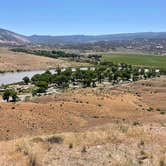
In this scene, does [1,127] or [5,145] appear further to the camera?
[1,127]

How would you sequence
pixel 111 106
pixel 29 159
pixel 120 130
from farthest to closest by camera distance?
pixel 111 106 → pixel 120 130 → pixel 29 159

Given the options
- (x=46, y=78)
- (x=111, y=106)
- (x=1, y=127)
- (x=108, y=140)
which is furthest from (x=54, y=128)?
(x=46, y=78)

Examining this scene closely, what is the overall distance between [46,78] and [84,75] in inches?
582

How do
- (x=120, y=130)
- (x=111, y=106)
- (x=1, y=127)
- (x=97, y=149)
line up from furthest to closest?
(x=111, y=106) < (x=1, y=127) < (x=120, y=130) < (x=97, y=149)

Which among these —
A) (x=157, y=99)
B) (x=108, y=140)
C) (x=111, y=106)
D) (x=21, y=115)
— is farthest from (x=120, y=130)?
(x=157, y=99)

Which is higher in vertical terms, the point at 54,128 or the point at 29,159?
the point at 29,159

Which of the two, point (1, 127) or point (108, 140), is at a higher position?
point (108, 140)

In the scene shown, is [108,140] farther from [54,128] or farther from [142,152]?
[54,128]

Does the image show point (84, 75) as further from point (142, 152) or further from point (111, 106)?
point (142, 152)

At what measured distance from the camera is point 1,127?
43.8 m

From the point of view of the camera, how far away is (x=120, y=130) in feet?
75.2

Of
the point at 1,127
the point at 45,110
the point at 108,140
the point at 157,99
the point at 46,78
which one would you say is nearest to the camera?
the point at 108,140

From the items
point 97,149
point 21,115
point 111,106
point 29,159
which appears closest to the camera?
point 29,159

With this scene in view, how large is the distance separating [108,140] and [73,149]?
238cm
